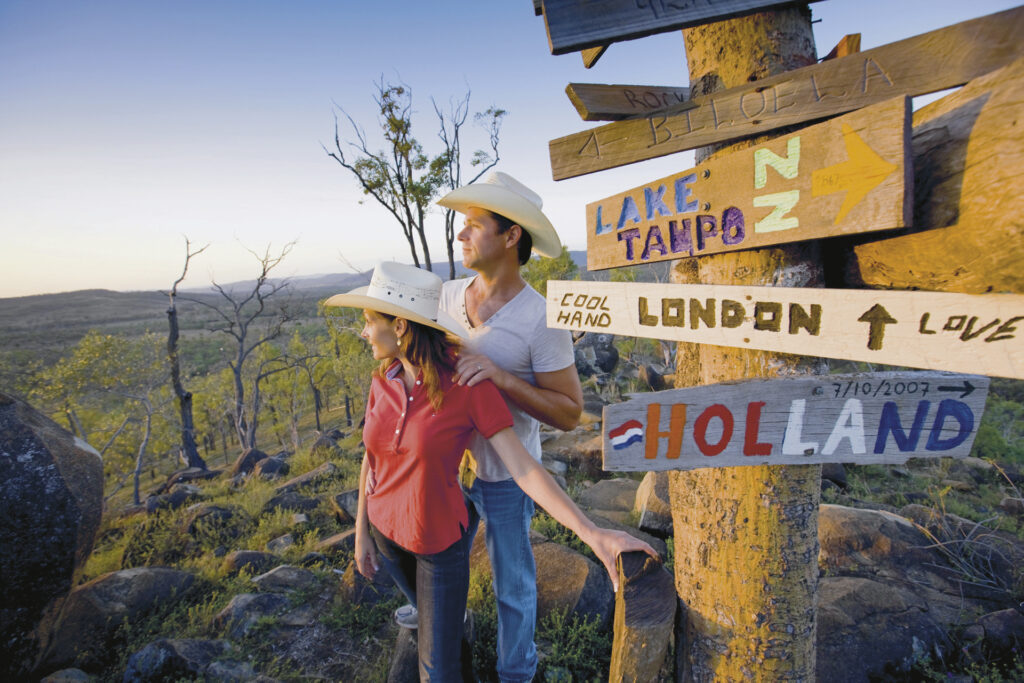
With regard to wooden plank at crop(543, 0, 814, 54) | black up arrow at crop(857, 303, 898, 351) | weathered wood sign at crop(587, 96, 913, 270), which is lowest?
black up arrow at crop(857, 303, 898, 351)

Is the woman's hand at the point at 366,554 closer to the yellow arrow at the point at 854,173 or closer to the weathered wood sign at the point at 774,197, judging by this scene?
the weathered wood sign at the point at 774,197

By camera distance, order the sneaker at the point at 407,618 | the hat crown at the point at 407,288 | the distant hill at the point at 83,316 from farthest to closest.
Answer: the distant hill at the point at 83,316 < the sneaker at the point at 407,618 < the hat crown at the point at 407,288

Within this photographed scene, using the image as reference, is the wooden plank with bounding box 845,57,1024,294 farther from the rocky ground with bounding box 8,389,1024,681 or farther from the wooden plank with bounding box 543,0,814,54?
the rocky ground with bounding box 8,389,1024,681

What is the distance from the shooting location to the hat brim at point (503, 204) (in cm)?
216

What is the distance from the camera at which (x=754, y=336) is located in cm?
125

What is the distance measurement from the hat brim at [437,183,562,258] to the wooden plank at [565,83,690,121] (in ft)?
2.28

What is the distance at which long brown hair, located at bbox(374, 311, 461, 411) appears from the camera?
1906 mm

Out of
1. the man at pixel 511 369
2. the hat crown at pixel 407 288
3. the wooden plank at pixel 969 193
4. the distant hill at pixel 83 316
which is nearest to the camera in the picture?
the wooden plank at pixel 969 193

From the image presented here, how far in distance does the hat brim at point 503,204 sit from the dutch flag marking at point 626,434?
1.21 meters

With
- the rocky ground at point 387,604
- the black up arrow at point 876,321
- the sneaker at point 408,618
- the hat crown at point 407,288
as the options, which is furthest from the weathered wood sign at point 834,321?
the sneaker at point 408,618

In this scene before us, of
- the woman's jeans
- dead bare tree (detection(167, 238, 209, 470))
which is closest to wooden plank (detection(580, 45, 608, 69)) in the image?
the woman's jeans

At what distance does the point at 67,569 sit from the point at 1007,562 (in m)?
7.95

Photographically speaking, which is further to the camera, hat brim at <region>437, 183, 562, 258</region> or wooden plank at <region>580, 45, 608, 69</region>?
hat brim at <region>437, 183, 562, 258</region>

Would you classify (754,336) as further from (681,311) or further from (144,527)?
(144,527)
